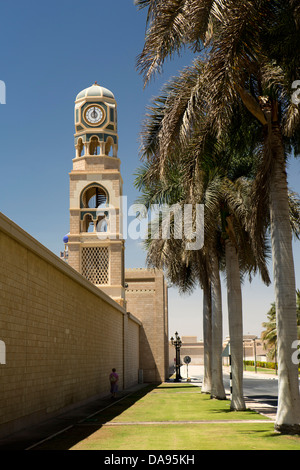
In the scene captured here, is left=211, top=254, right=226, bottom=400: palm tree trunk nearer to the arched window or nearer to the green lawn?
the green lawn

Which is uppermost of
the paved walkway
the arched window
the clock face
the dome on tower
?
the dome on tower

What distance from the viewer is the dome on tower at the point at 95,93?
4447 cm

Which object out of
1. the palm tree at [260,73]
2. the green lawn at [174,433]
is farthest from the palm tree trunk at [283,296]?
the green lawn at [174,433]

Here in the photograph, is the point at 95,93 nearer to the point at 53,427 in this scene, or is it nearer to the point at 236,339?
the point at 236,339

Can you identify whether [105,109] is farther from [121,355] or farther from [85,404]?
[85,404]

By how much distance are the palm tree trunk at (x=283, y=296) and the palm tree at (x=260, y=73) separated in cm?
2

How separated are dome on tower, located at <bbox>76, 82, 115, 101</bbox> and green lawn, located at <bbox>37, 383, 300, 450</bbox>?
29.8 metres

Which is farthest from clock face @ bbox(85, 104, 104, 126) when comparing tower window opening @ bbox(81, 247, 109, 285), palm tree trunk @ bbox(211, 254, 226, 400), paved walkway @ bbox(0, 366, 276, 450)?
paved walkway @ bbox(0, 366, 276, 450)

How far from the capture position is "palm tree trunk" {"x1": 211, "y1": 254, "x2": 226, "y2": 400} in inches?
937

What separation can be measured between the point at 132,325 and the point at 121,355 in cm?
716

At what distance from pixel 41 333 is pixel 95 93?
102 feet

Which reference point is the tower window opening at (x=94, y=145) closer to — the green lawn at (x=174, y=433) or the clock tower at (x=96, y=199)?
the clock tower at (x=96, y=199)

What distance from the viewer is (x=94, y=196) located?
45.7 metres

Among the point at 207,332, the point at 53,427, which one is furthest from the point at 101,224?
the point at 53,427
